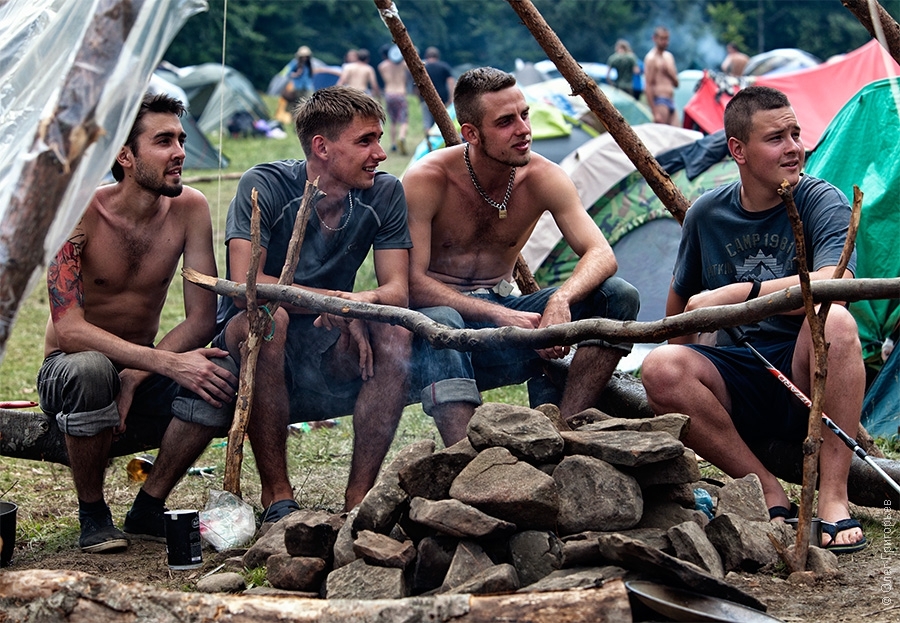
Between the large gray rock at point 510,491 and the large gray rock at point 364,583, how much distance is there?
0.30m

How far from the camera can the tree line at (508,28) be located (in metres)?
31.1

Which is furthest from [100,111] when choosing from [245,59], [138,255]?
[245,59]

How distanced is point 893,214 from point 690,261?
1667mm

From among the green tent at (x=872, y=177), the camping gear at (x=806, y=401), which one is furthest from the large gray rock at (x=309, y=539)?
the green tent at (x=872, y=177)

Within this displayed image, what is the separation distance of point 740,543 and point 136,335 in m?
2.51

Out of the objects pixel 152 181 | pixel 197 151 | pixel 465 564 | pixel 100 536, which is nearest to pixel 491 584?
pixel 465 564

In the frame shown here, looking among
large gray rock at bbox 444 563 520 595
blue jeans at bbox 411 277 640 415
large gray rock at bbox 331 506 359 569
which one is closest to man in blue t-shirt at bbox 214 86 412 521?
blue jeans at bbox 411 277 640 415

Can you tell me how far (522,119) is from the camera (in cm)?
416

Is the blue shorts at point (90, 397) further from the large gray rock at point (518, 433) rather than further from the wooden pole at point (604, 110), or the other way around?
the wooden pole at point (604, 110)

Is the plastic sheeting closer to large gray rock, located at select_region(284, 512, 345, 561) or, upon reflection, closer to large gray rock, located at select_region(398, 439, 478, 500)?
large gray rock, located at select_region(284, 512, 345, 561)

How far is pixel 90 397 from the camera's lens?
3658 millimetres

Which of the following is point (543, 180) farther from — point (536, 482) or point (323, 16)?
point (323, 16)

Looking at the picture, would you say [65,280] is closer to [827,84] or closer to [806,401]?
[806,401]

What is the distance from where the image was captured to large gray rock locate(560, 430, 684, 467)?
2939mm
